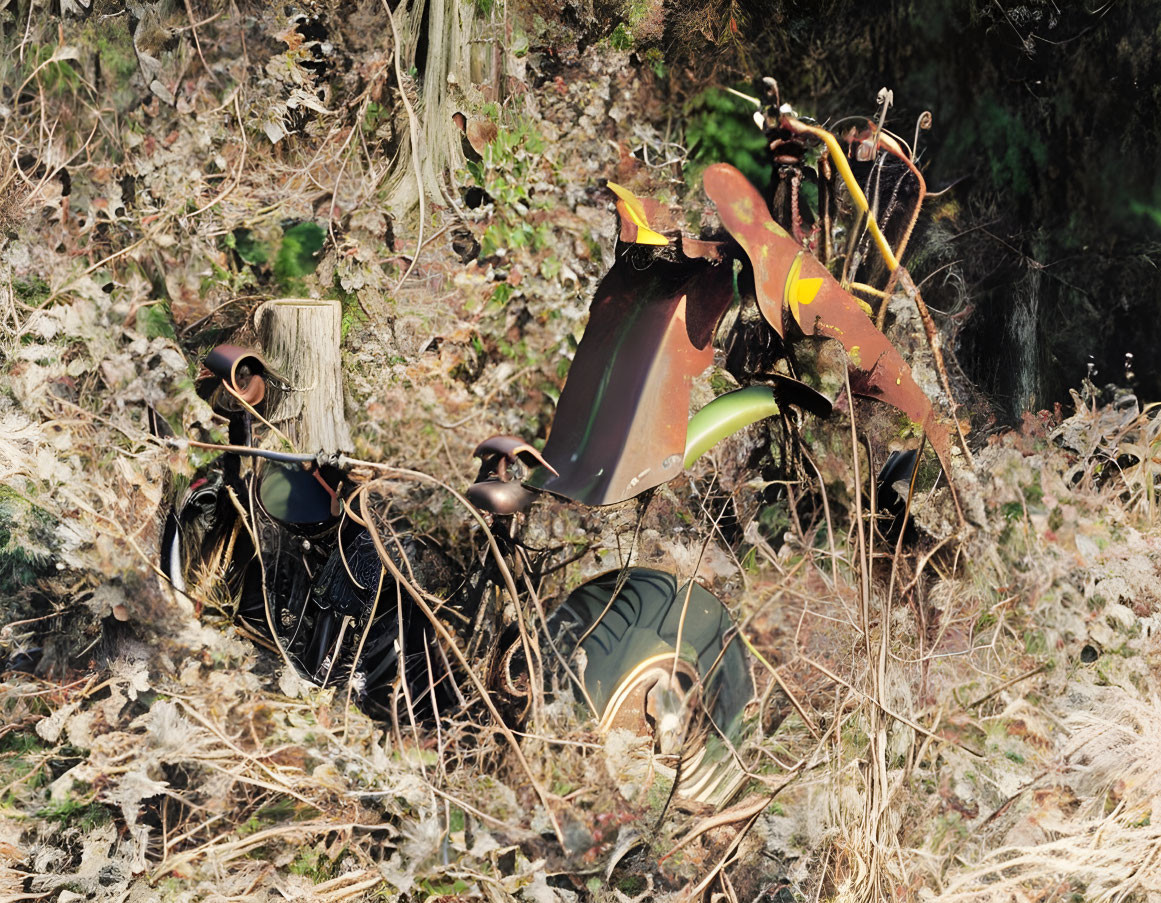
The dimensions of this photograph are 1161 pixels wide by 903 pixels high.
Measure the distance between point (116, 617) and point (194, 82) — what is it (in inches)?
55.8

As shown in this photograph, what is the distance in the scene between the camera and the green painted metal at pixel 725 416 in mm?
2314

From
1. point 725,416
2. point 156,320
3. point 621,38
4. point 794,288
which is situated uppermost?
point 621,38

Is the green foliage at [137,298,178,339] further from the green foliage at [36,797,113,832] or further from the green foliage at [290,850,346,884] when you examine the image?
the green foliage at [290,850,346,884]

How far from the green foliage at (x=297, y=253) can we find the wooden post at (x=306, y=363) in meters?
0.16

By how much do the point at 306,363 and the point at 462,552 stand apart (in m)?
0.63

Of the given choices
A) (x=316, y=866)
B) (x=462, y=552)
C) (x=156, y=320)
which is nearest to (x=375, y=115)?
(x=156, y=320)

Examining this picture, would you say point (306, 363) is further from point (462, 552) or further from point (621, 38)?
point (621, 38)

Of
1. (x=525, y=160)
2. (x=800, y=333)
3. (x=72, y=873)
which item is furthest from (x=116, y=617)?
(x=800, y=333)

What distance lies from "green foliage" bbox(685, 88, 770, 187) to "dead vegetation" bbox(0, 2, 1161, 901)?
81 mm

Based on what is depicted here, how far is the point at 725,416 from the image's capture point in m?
2.34

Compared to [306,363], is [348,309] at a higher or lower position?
higher

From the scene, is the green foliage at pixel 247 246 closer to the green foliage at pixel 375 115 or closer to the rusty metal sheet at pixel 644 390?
the green foliage at pixel 375 115

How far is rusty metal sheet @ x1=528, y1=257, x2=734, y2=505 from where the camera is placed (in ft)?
7.45

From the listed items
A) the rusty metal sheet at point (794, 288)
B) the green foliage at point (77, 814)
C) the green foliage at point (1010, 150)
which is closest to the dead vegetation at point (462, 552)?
the green foliage at point (77, 814)
